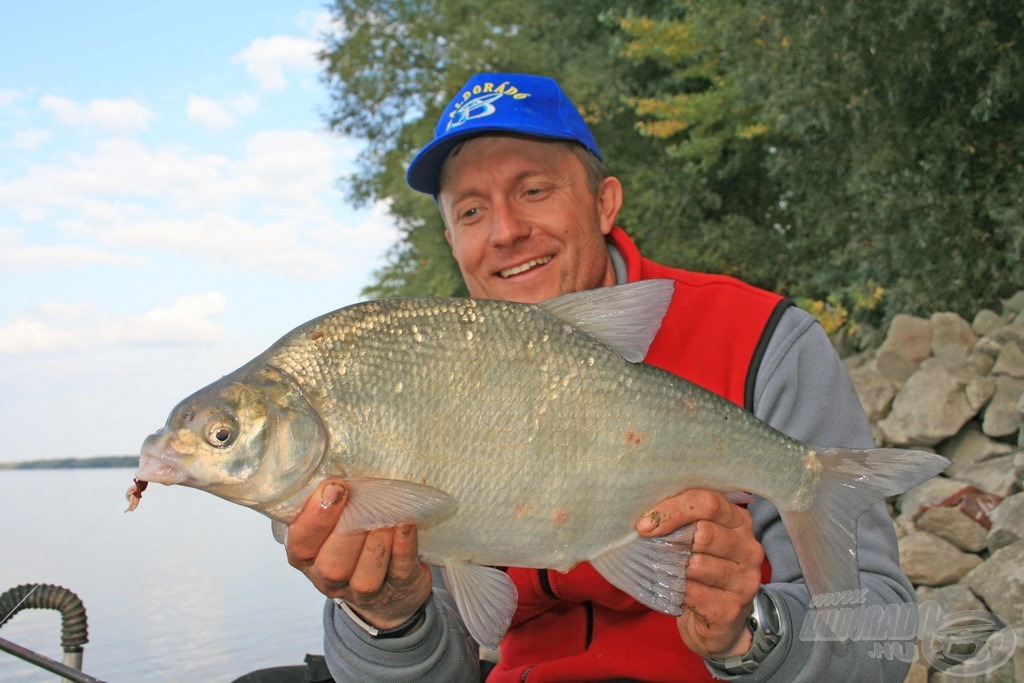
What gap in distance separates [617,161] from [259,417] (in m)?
18.7

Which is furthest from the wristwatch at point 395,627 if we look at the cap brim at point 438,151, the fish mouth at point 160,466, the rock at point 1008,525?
the rock at point 1008,525

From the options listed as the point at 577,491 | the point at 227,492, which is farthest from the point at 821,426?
the point at 227,492

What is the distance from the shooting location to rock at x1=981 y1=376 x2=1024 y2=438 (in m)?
7.60

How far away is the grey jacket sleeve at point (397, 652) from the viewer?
105 inches

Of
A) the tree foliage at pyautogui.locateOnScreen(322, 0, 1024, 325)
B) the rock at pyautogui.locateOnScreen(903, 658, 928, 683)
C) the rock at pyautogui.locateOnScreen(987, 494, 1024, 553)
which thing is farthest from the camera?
the tree foliage at pyautogui.locateOnScreen(322, 0, 1024, 325)

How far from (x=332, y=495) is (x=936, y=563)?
17.9 ft

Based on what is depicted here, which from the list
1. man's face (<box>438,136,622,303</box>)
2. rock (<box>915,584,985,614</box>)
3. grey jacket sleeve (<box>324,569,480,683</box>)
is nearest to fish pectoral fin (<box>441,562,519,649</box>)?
grey jacket sleeve (<box>324,569,480,683</box>)

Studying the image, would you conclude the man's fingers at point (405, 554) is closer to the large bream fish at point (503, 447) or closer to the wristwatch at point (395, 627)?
the large bream fish at point (503, 447)

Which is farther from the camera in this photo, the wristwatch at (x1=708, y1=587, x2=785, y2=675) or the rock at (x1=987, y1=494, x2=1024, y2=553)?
the rock at (x1=987, y1=494, x2=1024, y2=553)

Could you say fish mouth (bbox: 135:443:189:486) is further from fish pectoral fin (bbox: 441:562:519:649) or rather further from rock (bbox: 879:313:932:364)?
rock (bbox: 879:313:932:364)

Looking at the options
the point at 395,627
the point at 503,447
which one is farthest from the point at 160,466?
the point at 395,627

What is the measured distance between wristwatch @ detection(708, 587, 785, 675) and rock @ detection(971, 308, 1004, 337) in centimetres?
854

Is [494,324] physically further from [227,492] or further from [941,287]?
[941,287]

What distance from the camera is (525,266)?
3.28 meters
